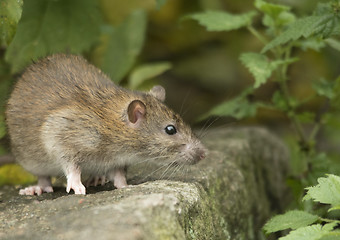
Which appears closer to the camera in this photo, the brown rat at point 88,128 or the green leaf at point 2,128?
the brown rat at point 88,128

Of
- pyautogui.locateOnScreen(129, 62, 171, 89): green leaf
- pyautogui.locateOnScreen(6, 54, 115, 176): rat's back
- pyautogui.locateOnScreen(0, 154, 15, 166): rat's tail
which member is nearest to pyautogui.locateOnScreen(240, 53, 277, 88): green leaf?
pyautogui.locateOnScreen(6, 54, 115, 176): rat's back

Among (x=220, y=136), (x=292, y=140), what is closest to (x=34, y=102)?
(x=220, y=136)

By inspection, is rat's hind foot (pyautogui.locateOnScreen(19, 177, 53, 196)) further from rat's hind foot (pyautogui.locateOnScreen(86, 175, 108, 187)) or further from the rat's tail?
the rat's tail

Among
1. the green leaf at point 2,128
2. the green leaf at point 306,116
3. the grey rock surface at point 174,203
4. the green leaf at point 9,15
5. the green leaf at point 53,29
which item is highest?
the green leaf at point 53,29

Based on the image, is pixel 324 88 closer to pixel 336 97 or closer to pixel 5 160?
pixel 336 97

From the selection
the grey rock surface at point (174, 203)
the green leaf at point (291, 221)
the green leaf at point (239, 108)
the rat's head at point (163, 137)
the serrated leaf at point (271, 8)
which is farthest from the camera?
the green leaf at point (239, 108)

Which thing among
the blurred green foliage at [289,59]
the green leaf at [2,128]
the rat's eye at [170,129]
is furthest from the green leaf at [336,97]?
the green leaf at [2,128]

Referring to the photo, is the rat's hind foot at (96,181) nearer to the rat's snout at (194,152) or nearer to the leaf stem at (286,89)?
the rat's snout at (194,152)
